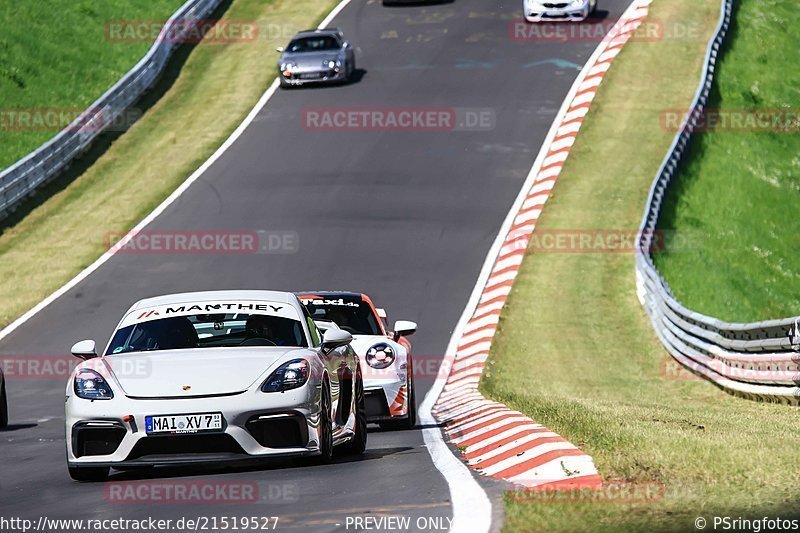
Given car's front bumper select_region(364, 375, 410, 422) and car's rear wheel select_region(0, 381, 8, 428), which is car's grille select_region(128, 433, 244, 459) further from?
car's rear wheel select_region(0, 381, 8, 428)

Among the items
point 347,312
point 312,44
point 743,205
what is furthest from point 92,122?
point 347,312

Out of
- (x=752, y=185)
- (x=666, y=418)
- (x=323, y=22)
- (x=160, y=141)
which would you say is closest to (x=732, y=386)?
(x=666, y=418)

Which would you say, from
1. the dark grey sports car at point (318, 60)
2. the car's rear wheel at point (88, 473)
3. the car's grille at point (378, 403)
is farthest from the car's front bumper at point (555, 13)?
the car's rear wheel at point (88, 473)

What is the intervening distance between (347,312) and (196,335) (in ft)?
14.5

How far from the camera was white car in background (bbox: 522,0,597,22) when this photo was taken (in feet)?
135

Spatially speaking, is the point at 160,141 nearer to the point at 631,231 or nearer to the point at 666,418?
the point at 631,231

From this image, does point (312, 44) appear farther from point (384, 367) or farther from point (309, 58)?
point (384, 367)

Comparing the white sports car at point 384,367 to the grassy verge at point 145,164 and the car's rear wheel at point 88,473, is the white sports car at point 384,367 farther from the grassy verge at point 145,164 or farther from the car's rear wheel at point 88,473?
the grassy verge at point 145,164

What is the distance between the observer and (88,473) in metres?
9.95

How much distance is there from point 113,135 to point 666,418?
25689 mm

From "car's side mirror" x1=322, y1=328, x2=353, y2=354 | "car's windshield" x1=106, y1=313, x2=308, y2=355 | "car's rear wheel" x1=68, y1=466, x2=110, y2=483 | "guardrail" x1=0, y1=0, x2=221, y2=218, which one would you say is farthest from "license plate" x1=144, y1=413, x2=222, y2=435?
"guardrail" x1=0, y1=0, x2=221, y2=218

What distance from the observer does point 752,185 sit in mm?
34531

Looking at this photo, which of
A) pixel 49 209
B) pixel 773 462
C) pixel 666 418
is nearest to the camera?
pixel 773 462

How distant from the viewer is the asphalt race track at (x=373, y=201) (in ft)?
63.5
